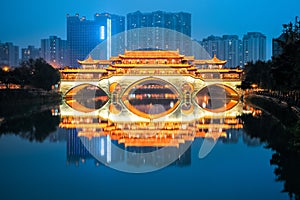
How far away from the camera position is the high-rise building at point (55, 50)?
98125 millimetres

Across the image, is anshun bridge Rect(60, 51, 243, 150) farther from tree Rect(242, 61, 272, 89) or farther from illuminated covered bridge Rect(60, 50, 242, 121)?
tree Rect(242, 61, 272, 89)

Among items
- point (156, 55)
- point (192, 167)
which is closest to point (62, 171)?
point (192, 167)

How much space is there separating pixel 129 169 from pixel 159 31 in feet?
227

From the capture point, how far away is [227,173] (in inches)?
451

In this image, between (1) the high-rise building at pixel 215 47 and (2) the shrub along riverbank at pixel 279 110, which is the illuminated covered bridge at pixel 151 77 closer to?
(2) the shrub along riverbank at pixel 279 110

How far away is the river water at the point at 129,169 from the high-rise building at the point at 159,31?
61370 mm

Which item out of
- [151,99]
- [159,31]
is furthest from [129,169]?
[159,31]

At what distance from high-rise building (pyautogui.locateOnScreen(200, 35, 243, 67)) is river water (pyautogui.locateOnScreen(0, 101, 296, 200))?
6834 cm

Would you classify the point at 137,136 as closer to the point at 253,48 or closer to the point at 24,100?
the point at 24,100

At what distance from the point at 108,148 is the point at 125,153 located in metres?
1.01

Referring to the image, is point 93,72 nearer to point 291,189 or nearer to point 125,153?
point 125,153

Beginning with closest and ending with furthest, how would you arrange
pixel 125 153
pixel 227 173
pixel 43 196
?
pixel 43 196 < pixel 227 173 < pixel 125 153

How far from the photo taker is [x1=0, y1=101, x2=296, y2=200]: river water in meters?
9.64

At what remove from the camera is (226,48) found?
86.2 metres
